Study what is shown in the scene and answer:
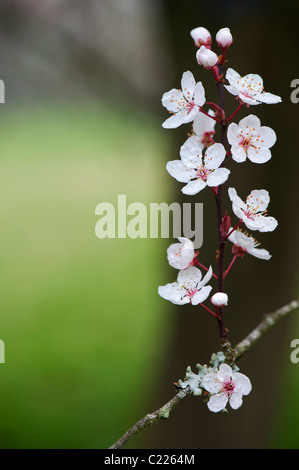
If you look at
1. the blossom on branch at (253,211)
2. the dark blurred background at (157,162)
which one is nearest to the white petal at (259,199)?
the blossom on branch at (253,211)

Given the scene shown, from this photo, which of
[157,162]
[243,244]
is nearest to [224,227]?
[243,244]

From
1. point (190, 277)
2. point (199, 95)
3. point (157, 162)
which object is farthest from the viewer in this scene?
point (157, 162)

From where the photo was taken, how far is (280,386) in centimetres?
220

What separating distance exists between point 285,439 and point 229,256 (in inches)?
58.1

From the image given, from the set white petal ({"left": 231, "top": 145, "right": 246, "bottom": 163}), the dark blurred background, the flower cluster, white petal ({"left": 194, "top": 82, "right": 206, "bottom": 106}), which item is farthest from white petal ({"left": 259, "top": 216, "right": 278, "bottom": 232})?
the dark blurred background

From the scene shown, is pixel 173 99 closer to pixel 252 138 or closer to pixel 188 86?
pixel 188 86

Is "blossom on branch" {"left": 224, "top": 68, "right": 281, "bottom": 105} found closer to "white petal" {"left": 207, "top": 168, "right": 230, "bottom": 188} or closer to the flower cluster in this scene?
A: the flower cluster

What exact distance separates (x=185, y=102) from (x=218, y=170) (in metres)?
0.16

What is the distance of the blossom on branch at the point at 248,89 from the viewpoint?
0.79 m

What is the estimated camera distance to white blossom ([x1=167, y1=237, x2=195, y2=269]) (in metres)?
0.83

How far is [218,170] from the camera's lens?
0.75 metres

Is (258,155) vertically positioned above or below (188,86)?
below
